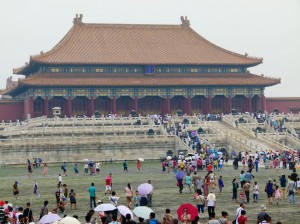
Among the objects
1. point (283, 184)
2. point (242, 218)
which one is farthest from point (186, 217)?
point (283, 184)

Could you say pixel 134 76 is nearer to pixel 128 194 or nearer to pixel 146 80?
pixel 146 80

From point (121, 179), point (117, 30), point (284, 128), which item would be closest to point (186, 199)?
point (121, 179)

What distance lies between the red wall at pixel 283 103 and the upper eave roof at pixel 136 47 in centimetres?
469

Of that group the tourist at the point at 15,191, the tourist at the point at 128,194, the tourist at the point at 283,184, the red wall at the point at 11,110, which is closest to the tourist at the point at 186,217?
the tourist at the point at 128,194

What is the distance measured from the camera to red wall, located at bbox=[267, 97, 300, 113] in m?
81.7

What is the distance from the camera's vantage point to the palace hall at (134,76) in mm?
75875

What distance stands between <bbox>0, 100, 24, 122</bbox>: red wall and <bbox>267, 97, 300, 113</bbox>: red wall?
2646cm

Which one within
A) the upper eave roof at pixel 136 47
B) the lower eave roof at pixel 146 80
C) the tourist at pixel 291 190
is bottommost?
the tourist at pixel 291 190

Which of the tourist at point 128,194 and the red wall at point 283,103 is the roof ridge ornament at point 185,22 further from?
the tourist at point 128,194

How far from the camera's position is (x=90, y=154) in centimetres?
5409

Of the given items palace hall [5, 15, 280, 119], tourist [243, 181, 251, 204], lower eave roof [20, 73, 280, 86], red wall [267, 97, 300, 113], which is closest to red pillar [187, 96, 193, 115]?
palace hall [5, 15, 280, 119]

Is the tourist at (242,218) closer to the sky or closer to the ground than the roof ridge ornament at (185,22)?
closer to the ground

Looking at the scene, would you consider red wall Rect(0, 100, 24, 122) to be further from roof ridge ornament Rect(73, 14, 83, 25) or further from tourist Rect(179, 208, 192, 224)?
tourist Rect(179, 208, 192, 224)

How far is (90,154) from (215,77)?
2971cm
